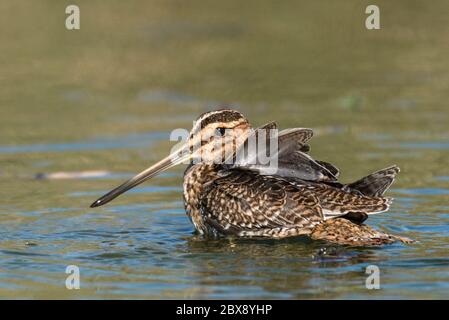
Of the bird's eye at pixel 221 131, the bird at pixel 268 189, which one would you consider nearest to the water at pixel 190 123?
the bird at pixel 268 189

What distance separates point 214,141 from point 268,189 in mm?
1083

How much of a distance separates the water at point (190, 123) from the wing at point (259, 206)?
0.21 meters

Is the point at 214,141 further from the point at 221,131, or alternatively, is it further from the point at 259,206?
the point at 259,206

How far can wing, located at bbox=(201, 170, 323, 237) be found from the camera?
10.9m

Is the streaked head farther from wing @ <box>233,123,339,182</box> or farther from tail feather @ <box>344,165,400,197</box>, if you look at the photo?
tail feather @ <box>344,165,400,197</box>

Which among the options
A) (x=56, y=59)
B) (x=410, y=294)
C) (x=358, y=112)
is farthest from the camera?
(x=56, y=59)

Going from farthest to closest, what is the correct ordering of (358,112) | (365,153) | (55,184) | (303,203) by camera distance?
(358,112) < (365,153) < (55,184) < (303,203)

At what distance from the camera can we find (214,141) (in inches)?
467

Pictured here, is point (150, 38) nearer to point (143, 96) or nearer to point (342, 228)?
point (143, 96)

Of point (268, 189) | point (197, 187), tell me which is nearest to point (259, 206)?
point (268, 189)

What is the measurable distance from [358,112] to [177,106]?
2983 mm

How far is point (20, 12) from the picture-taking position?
22.5 meters

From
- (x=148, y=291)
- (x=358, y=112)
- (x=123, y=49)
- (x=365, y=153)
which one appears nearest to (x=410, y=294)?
(x=148, y=291)

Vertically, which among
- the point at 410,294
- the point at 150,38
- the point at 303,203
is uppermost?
the point at 150,38
